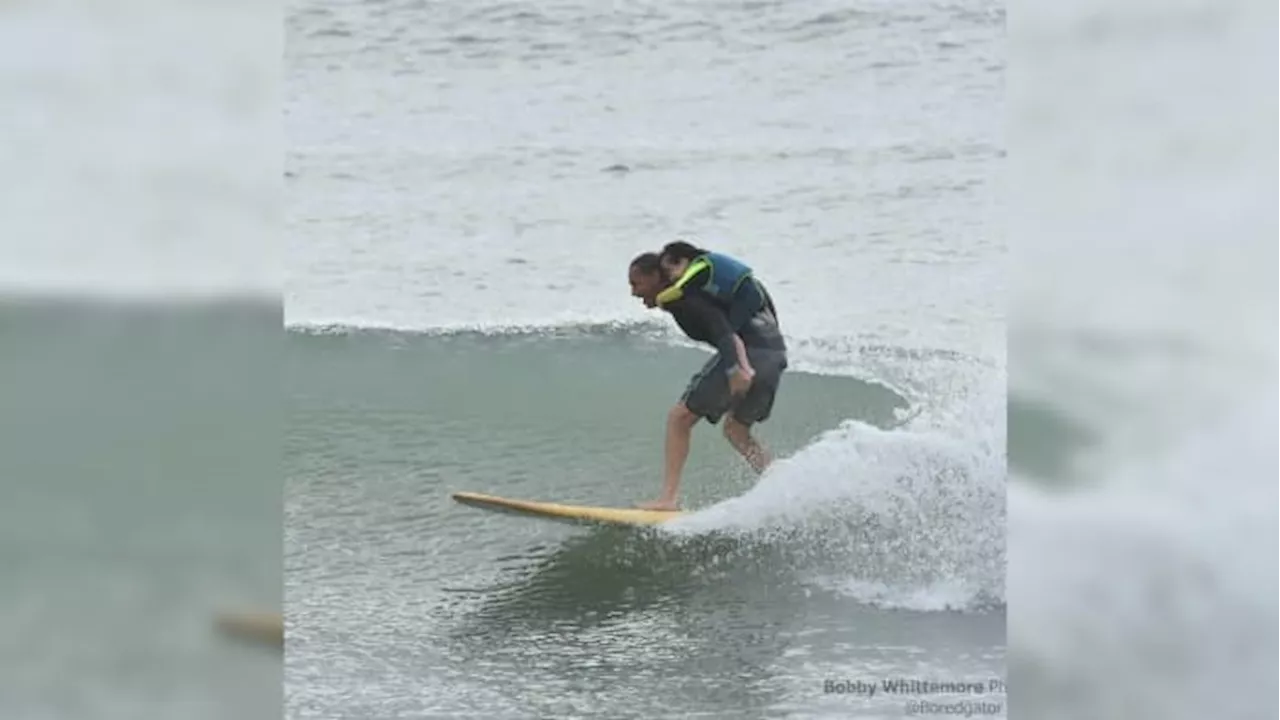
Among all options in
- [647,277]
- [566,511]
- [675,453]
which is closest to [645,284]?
[647,277]

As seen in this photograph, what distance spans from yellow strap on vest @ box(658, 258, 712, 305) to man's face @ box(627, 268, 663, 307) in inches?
0.8

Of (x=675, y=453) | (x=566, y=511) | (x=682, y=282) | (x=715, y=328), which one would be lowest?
(x=566, y=511)

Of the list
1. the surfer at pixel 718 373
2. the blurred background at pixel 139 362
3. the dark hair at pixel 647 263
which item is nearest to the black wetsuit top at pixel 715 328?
the surfer at pixel 718 373

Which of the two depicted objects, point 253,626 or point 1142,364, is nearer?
point 253,626

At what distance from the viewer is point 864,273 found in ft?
13.2

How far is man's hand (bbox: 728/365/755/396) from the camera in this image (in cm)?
399

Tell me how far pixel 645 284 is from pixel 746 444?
521 millimetres

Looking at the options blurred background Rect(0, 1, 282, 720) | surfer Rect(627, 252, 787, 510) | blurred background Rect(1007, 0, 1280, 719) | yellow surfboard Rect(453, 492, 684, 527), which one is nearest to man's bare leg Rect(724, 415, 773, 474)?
surfer Rect(627, 252, 787, 510)

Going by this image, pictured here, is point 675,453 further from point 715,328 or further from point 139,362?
point 139,362

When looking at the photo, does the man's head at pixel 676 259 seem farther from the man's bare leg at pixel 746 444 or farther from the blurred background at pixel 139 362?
the blurred background at pixel 139 362

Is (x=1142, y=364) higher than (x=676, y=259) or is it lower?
lower

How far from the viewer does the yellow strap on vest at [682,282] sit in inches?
157

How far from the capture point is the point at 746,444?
13.1 feet

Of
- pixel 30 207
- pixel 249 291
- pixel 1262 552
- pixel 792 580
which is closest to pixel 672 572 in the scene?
pixel 792 580
